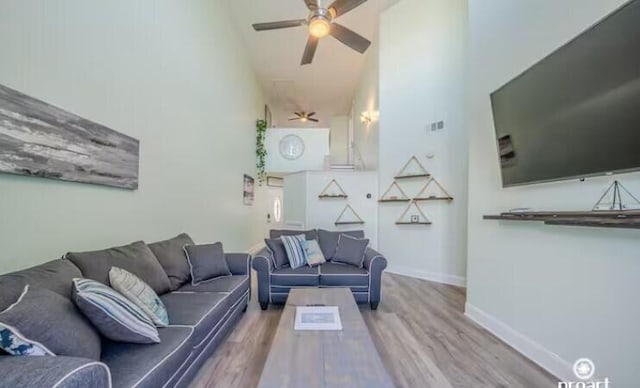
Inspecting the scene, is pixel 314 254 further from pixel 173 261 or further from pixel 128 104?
pixel 128 104

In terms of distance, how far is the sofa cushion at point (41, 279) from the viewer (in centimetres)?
124

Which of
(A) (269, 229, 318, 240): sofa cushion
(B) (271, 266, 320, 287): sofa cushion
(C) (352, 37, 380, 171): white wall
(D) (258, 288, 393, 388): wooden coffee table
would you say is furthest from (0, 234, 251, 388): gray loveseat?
(C) (352, 37, 380, 171): white wall

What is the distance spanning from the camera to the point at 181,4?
3461 mm

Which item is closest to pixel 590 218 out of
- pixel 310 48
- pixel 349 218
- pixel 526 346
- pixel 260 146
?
pixel 526 346

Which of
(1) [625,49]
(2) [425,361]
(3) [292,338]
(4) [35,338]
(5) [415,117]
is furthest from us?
(5) [415,117]

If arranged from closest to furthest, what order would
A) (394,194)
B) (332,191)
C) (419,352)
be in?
1. (419,352)
2. (394,194)
3. (332,191)

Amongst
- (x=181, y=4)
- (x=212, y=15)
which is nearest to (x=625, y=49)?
(x=181, y=4)

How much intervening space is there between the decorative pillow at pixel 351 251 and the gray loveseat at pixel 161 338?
49.5 inches

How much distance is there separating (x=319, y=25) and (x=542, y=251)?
321 cm

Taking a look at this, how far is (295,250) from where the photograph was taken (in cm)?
359

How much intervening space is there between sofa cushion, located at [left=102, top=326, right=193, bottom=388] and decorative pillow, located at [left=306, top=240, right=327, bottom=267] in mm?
2024

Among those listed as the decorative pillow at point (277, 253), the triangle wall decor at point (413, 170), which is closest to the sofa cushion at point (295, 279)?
the decorative pillow at point (277, 253)

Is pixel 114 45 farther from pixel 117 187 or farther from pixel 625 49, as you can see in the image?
pixel 625 49

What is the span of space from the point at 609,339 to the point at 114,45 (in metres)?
3.91
